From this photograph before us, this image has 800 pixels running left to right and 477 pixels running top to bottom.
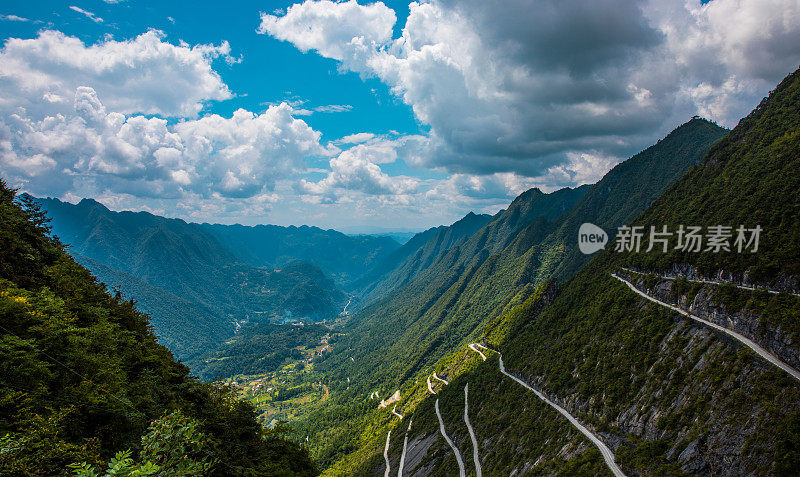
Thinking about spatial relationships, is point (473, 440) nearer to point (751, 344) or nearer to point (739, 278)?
point (751, 344)

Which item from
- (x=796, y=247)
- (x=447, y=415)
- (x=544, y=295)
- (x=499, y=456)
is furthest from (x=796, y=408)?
(x=544, y=295)

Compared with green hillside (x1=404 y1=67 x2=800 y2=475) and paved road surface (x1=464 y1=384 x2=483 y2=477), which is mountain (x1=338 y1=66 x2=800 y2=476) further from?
paved road surface (x1=464 y1=384 x2=483 y2=477)

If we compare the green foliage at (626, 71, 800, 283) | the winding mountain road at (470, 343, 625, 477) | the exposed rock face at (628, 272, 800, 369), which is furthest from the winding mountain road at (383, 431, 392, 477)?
the green foliage at (626, 71, 800, 283)

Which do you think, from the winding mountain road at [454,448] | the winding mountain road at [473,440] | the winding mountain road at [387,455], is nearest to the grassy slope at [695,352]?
the winding mountain road at [473,440]

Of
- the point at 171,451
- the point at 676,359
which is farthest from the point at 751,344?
the point at 171,451

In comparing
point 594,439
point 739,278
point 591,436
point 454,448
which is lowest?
point 454,448

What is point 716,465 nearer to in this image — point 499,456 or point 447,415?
point 499,456

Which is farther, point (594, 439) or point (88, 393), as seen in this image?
point (594, 439)
